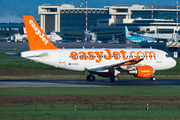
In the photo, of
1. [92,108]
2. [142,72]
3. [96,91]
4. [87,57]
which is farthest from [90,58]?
[92,108]

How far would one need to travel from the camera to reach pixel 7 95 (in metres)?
30.3

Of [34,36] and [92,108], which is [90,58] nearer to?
[34,36]

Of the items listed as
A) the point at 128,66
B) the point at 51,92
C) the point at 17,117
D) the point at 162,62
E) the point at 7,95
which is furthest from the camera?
the point at 162,62

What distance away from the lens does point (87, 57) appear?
4228 centimetres

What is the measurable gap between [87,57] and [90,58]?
41cm

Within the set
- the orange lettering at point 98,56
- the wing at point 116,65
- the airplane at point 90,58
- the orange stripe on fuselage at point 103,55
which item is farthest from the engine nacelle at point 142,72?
the orange lettering at point 98,56

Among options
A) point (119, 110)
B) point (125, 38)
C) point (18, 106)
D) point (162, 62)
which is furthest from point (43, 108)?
point (125, 38)

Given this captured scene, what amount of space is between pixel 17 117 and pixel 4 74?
32334mm

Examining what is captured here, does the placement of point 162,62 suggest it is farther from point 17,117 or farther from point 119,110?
point 17,117

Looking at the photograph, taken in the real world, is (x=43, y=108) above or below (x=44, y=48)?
below

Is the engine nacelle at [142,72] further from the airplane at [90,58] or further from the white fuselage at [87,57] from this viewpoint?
the white fuselage at [87,57]

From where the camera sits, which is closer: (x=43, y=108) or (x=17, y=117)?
(x=17, y=117)

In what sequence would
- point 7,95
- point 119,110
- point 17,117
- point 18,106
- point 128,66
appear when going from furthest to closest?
point 128,66, point 7,95, point 18,106, point 119,110, point 17,117

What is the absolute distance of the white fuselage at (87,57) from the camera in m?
41.1
